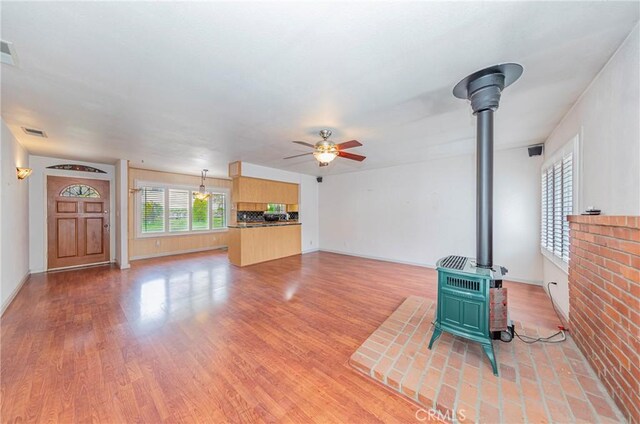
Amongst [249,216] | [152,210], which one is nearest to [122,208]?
[152,210]

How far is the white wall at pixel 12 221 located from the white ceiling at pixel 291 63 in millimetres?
757

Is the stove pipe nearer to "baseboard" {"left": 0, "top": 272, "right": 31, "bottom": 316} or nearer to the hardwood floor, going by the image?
the hardwood floor

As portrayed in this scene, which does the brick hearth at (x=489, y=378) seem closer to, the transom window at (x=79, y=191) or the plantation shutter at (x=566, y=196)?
the plantation shutter at (x=566, y=196)

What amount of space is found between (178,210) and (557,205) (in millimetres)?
8870

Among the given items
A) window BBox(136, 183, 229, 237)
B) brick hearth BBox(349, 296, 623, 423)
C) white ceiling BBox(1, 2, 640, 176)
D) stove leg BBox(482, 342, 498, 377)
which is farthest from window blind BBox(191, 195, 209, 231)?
stove leg BBox(482, 342, 498, 377)

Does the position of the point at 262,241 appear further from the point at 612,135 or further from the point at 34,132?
the point at 612,135

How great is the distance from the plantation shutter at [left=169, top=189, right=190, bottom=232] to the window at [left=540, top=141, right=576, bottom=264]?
8.72m

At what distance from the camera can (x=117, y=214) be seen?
5.60m

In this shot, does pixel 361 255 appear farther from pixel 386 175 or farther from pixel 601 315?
pixel 601 315

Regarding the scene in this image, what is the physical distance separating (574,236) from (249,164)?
5.82 m

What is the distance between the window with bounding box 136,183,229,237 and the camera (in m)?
6.52

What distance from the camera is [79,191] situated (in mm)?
5426

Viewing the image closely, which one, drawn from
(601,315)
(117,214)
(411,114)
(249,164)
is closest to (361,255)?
(249,164)

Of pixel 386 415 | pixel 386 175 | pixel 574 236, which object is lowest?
pixel 386 415
